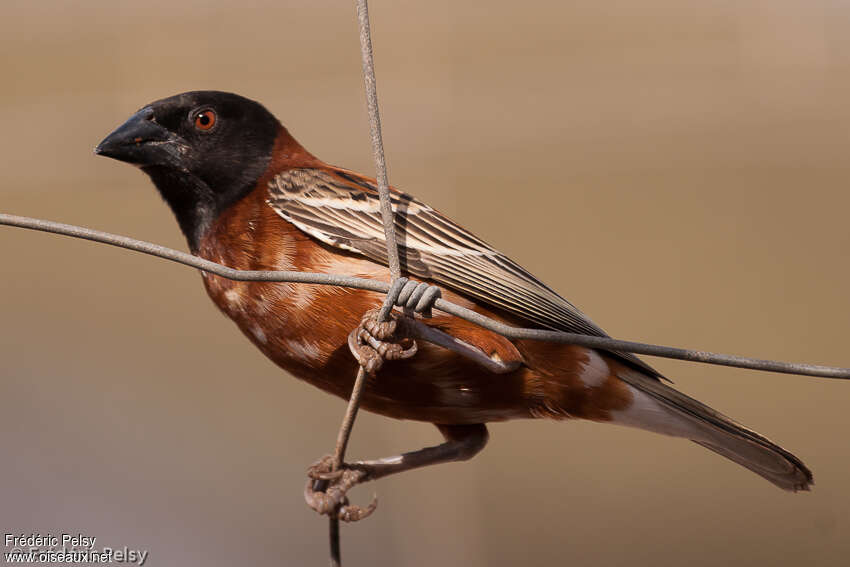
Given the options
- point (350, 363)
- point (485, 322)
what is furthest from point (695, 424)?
point (485, 322)

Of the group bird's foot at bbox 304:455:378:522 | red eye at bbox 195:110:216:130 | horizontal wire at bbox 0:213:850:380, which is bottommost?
bird's foot at bbox 304:455:378:522

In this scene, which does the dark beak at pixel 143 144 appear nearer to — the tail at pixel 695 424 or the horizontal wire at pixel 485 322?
the horizontal wire at pixel 485 322

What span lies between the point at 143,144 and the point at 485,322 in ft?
5.15

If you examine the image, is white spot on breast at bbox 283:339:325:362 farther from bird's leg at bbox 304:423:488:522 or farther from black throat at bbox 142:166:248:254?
black throat at bbox 142:166:248:254

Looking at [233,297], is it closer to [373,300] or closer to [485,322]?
[373,300]

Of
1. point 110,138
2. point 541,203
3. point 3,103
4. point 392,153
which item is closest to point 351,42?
point 392,153

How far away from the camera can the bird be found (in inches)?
104

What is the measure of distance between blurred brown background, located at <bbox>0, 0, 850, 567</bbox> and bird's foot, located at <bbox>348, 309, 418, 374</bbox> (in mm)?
6863

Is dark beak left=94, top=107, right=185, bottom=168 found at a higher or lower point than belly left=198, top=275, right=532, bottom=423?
higher

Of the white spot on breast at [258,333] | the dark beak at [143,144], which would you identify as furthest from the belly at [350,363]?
the dark beak at [143,144]

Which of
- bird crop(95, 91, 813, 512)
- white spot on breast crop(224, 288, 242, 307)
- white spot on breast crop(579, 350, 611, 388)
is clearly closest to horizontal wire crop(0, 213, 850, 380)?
bird crop(95, 91, 813, 512)

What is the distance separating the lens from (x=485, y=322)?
6.35ft

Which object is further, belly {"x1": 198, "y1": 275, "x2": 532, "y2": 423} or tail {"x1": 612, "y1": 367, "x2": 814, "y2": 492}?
tail {"x1": 612, "y1": 367, "x2": 814, "y2": 492}

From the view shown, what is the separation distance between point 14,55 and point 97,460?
5205 millimetres
